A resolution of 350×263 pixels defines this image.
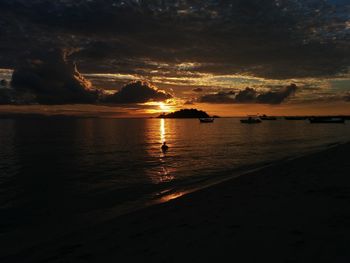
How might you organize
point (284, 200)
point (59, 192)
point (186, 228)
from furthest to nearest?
point (59, 192) → point (284, 200) → point (186, 228)

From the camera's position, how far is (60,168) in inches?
1414

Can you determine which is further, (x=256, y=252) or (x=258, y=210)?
(x=258, y=210)

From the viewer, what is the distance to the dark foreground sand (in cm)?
836

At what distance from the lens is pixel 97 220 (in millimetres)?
15664

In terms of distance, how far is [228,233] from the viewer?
1007 centimetres

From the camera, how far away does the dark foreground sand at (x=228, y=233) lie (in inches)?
329

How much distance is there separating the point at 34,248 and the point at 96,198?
Answer: 951cm

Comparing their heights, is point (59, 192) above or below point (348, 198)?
→ below

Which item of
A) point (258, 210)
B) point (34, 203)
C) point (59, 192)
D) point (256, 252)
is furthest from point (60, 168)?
point (256, 252)

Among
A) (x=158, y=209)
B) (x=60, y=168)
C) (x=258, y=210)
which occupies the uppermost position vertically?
(x=258, y=210)

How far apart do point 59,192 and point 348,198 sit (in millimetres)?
18244

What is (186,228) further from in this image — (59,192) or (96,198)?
(59,192)

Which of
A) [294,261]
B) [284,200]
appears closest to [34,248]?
[294,261]

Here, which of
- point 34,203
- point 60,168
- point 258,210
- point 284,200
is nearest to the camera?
point 258,210
